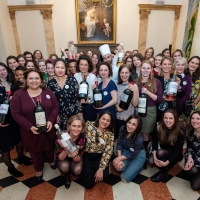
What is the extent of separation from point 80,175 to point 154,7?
6.92m

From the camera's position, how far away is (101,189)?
207 centimetres

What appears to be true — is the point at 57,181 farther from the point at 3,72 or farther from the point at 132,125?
the point at 3,72

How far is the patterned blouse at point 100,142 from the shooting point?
2115 mm

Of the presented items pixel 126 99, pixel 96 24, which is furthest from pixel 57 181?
pixel 96 24

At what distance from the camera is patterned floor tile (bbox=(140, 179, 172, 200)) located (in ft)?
6.38

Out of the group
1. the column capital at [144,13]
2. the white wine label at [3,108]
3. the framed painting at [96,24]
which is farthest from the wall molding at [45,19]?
the white wine label at [3,108]

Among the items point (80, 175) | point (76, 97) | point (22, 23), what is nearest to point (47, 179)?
point (80, 175)

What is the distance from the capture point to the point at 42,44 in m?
7.15

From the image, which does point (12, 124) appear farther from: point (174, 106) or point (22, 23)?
point (22, 23)

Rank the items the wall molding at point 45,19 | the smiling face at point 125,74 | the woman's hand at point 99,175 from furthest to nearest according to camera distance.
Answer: the wall molding at point 45,19 < the smiling face at point 125,74 < the woman's hand at point 99,175

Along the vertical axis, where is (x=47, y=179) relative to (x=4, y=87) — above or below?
below

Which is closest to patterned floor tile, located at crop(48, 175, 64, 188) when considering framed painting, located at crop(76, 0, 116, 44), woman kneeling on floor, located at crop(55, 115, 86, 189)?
woman kneeling on floor, located at crop(55, 115, 86, 189)

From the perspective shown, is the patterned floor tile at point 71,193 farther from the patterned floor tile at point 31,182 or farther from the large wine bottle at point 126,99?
the large wine bottle at point 126,99

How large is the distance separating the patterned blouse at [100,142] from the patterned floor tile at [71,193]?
38 cm
